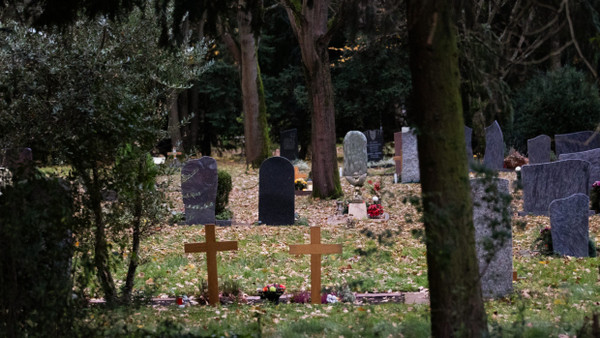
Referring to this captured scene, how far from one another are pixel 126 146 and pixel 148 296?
4.51ft

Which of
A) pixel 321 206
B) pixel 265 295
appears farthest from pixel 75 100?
pixel 321 206

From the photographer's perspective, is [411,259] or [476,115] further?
[476,115]

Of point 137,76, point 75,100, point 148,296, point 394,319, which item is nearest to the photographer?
point 148,296

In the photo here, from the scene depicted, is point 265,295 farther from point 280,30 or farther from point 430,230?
point 280,30

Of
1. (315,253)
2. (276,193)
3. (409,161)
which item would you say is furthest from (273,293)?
(409,161)

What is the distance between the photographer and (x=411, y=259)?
10.8 m

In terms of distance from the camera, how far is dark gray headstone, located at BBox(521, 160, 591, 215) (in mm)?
13289

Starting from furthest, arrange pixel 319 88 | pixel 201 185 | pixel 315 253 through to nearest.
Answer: pixel 319 88, pixel 201 185, pixel 315 253

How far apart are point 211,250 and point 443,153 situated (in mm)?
4109

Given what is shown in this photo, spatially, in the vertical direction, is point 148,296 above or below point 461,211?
below

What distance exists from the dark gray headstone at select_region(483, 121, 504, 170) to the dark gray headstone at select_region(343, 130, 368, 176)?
4.14 m

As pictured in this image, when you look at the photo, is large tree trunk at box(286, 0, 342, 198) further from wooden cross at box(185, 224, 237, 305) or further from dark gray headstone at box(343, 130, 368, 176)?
wooden cross at box(185, 224, 237, 305)

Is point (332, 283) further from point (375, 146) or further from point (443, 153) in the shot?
point (375, 146)

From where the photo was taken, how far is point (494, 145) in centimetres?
2095
